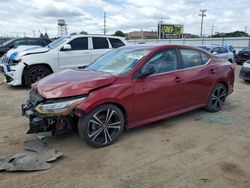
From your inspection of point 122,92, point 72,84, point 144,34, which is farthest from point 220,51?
point 144,34

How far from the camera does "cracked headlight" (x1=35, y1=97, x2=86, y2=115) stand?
12.0ft

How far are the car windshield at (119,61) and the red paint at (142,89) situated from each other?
144mm

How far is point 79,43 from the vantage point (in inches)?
359

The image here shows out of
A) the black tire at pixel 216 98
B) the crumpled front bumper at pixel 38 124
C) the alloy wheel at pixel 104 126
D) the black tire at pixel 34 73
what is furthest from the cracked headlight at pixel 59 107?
the black tire at pixel 34 73

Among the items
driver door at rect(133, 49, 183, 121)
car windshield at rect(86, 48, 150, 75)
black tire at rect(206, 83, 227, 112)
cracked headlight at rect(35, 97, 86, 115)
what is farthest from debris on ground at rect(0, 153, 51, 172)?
black tire at rect(206, 83, 227, 112)

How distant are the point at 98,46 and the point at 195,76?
17.1ft

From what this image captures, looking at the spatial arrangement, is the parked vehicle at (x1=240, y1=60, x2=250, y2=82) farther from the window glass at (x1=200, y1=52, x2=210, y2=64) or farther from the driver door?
the driver door

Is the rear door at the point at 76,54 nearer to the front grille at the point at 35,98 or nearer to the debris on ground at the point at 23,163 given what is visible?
the front grille at the point at 35,98

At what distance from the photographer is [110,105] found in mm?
3961

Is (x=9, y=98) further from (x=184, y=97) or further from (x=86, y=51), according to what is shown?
(x=184, y=97)

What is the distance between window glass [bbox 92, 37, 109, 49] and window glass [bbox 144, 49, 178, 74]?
506 centimetres

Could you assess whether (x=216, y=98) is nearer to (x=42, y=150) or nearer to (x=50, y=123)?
(x=50, y=123)

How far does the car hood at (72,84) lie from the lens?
3.74 m

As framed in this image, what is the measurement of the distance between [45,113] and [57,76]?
2.90ft
